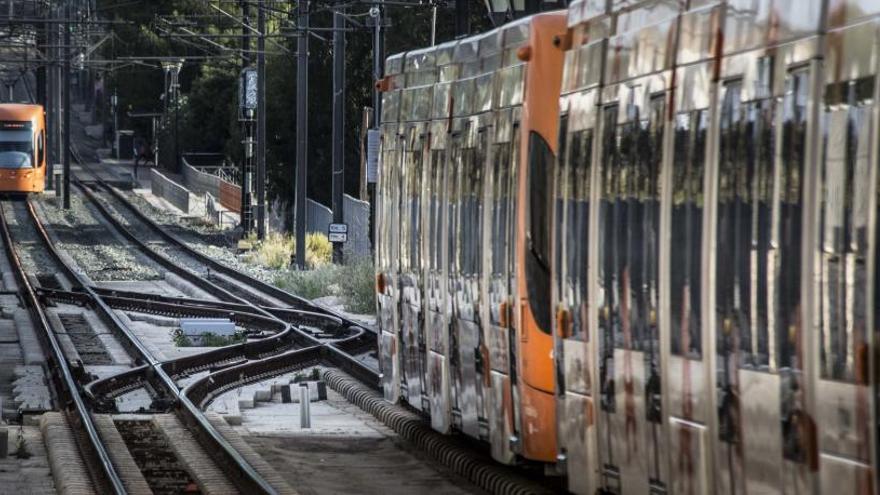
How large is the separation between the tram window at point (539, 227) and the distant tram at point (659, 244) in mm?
14

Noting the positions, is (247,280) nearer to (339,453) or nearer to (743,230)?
(339,453)

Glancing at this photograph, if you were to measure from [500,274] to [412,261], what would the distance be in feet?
10.4

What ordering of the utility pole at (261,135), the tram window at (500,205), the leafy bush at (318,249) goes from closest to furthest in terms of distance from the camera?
1. the tram window at (500,205)
2. the leafy bush at (318,249)
3. the utility pole at (261,135)

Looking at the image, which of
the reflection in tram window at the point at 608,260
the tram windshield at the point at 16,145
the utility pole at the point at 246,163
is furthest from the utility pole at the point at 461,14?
the tram windshield at the point at 16,145

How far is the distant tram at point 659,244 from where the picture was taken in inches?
268

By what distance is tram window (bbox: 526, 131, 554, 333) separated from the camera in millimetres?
11914

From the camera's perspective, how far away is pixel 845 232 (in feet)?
21.8

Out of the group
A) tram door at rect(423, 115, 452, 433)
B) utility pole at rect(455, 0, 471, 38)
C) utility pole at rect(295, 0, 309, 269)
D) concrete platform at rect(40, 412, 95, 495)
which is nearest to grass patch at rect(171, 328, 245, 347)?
utility pole at rect(455, 0, 471, 38)

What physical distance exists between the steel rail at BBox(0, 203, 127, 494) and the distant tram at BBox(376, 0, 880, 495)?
2.56m

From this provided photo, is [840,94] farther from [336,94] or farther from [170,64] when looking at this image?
[170,64]

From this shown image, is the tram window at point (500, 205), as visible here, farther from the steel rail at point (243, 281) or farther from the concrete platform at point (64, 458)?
the steel rail at point (243, 281)

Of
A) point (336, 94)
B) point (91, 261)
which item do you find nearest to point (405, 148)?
point (336, 94)

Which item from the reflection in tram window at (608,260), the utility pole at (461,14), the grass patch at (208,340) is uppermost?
the utility pole at (461,14)

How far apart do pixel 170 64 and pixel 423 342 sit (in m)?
77.2
